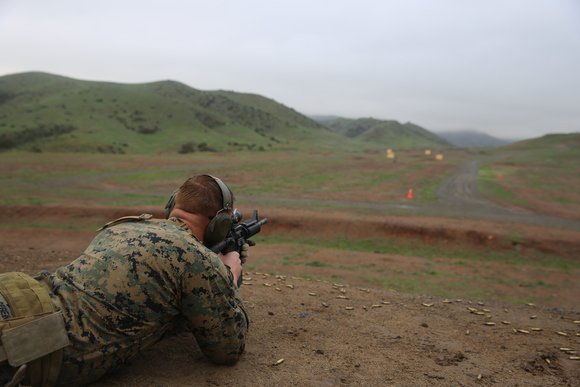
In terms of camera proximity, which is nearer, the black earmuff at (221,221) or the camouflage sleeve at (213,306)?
the camouflage sleeve at (213,306)

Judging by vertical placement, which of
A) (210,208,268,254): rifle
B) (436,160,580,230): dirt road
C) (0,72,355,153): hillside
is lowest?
(436,160,580,230): dirt road

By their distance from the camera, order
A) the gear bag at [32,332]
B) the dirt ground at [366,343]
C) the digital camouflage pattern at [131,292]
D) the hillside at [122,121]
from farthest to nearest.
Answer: the hillside at [122,121] < the dirt ground at [366,343] < the digital camouflage pattern at [131,292] < the gear bag at [32,332]

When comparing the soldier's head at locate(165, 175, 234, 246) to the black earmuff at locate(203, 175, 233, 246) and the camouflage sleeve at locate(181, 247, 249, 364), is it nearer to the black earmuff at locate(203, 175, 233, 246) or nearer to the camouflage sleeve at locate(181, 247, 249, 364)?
the black earmuff at locate(203, 175, 233, 246)

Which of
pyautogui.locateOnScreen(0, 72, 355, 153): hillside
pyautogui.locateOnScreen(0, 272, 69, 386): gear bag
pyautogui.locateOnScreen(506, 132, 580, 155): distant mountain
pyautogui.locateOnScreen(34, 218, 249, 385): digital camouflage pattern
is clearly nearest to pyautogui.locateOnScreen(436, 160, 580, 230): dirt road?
pyautogui.locateOnScreen(34, 218, 249, 385): digital camouflage pattern

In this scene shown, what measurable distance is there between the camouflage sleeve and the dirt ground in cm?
40

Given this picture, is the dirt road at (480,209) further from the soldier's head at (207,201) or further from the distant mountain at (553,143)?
the distant mountain at (553,143)

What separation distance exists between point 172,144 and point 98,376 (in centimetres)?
8017

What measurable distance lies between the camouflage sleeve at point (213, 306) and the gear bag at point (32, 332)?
0.88 metres

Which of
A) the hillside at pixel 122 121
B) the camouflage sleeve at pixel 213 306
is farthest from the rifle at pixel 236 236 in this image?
the hillside at pixel 122 121

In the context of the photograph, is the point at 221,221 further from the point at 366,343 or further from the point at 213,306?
the point at 366,343

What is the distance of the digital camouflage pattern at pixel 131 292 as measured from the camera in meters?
3.05

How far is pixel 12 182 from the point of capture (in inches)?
1085

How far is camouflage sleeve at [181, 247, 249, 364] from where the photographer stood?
3.27 m

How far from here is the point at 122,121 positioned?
92.7 m
